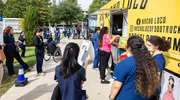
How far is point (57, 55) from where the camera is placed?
7.52m

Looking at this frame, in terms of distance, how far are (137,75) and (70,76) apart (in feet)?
2.67

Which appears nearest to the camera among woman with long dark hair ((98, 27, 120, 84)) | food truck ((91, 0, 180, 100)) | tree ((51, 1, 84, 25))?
food truck ((91, 0, 180, 100))

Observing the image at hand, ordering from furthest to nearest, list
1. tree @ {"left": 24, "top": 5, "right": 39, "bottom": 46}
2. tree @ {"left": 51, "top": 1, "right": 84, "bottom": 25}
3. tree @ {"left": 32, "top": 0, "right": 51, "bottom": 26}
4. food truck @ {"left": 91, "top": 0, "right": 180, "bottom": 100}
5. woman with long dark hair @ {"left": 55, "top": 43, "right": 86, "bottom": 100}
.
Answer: tree @ {"left": 32, "top": 0, "right": 51, "bottom": 26}, tree @ {"left": 51, "top": 1, "right": 84, "bottom": 25}, tree @ {"left": 24, "top": 5, "right": 39, "bottom": 46}, food truck @ {"left": 91, "top": 0, "right": 180, "bottom": 100}, woman with long dark hair @ {"left": 55, "top": 43, "right": 86, "bottom": 100}

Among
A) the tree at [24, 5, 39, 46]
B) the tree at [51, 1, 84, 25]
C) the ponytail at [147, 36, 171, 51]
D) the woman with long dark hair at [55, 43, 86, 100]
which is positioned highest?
the tree at [51, 1, 84, 25]

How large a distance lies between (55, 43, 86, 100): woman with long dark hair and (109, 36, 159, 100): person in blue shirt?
0.48m

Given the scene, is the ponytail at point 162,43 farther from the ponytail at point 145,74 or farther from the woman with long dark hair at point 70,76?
the woman with long dark hair at point 70,76

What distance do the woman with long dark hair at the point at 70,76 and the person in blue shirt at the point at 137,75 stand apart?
48 cm

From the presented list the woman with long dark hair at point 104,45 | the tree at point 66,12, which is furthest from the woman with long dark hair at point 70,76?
the tree at point 66,12

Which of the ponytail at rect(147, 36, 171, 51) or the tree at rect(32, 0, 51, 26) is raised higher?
the tree at rect(32, 0, 51, 26)

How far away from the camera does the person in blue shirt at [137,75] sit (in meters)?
1.70

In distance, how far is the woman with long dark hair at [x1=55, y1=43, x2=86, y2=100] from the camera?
1.87 metres

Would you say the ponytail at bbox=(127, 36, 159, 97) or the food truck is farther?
the food truck

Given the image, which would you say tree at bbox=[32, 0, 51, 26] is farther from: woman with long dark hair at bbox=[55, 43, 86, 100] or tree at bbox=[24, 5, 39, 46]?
woman with long dark hair at bbox=[55, 43, 86, 100]

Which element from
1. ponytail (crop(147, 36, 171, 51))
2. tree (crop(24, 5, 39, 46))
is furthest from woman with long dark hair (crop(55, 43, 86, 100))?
tree (crop(24, 5, 39, 46))
